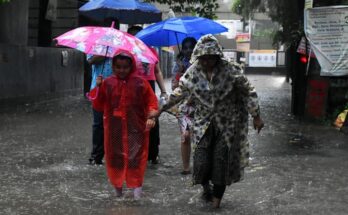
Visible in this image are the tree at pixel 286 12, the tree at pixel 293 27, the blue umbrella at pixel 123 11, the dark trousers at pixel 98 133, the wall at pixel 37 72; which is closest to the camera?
the dark trousers at pixel 98 133

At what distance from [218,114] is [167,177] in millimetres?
1770

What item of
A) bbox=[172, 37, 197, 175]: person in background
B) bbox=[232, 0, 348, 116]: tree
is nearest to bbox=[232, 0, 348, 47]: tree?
bbox=[232, 0, 348, 116]: tree

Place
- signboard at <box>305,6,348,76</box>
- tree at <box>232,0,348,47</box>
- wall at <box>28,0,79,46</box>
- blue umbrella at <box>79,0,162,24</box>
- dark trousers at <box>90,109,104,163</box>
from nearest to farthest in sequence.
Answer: dark trousers at <box>90,109,104,163</box> → blue umbrella at <box>79,0,162,24</box> → signboard at <box>305,6,348,76</box> → tree at <box>232,0,348,47</box> → wall at <box>28,0,79,46</box>

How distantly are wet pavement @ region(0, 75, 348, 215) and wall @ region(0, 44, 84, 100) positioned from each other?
146 inches

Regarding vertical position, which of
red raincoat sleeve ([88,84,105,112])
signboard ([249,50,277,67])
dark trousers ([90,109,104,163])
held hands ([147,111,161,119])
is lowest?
signboard ([249,50,277,67])

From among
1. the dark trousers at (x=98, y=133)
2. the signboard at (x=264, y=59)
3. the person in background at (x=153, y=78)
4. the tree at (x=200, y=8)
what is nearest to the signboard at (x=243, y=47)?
the signboard at (x=264, y=59)

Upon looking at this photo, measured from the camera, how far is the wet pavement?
552 centimetres

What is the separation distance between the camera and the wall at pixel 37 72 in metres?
14.6

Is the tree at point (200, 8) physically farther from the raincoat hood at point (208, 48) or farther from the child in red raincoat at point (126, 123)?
the raincoat hood at point (208, 48)

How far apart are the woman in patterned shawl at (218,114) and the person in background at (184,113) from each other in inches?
44.8

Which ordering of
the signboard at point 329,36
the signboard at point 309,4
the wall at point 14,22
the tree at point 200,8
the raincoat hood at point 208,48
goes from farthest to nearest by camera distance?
the tree at point 200,8 < the wall at point 14,22 < the signboard at point 309,4 < the signboard at point 329,36 < the raincoat hood at point 208,48

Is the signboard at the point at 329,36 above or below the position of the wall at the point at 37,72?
above

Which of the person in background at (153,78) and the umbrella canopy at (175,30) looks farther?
the umbrella canopy at (175,30)

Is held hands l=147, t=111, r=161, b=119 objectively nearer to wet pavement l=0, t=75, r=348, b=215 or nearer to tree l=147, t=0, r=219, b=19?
wet pavement l=0, t=75, r=348, b=215
